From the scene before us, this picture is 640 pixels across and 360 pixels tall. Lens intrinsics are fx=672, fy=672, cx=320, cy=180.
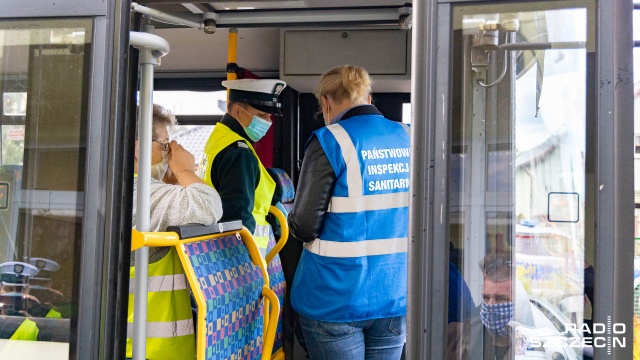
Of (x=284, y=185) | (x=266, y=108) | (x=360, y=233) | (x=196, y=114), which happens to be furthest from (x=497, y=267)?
(x=196, y=114)

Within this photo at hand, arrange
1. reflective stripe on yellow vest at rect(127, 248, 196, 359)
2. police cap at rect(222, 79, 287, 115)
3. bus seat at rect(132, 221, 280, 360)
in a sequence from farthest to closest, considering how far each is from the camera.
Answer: police cap at rect(222, 79, 287, 115)
reflective stripe on yellow vest at rect(127, 248, 196, 359)
bus seat at rect(132, 221, 280, 360)

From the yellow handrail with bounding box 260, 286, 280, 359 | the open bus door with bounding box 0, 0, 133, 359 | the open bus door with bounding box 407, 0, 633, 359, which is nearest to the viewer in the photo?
the open bus door with bounding box 407, 0, 633, 359

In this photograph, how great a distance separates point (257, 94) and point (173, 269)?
3.93 ft

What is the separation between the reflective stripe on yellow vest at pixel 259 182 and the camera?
10.00 ft

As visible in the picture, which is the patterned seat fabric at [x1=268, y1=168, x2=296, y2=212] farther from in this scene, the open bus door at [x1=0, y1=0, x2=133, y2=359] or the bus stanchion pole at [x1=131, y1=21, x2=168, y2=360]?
the open bus door at [x1=0, y1=0, x2=133, y2=359]

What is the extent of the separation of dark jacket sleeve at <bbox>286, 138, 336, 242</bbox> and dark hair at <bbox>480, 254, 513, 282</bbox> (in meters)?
0.98

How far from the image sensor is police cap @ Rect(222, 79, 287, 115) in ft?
10.9

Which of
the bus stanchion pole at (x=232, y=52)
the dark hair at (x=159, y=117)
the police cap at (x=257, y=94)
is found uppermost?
the bus stanchion pole at (x=232, y=52)

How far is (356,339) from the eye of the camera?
255 cm

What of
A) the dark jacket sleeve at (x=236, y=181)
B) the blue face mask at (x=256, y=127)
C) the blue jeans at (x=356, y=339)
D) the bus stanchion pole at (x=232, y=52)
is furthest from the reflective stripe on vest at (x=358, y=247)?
the bus stanchion pole at (x=232, y=52)

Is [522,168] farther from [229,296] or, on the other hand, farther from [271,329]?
[271,329]

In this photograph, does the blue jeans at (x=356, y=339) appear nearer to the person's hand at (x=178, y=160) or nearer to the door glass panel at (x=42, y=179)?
the person's hand at (x=178, y=160)

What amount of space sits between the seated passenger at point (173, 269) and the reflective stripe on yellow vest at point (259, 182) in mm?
456

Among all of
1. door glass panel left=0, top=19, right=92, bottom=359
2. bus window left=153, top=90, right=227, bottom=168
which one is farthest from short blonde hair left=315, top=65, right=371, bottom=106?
bus window left=153, top=90, right=227, bottom=168
